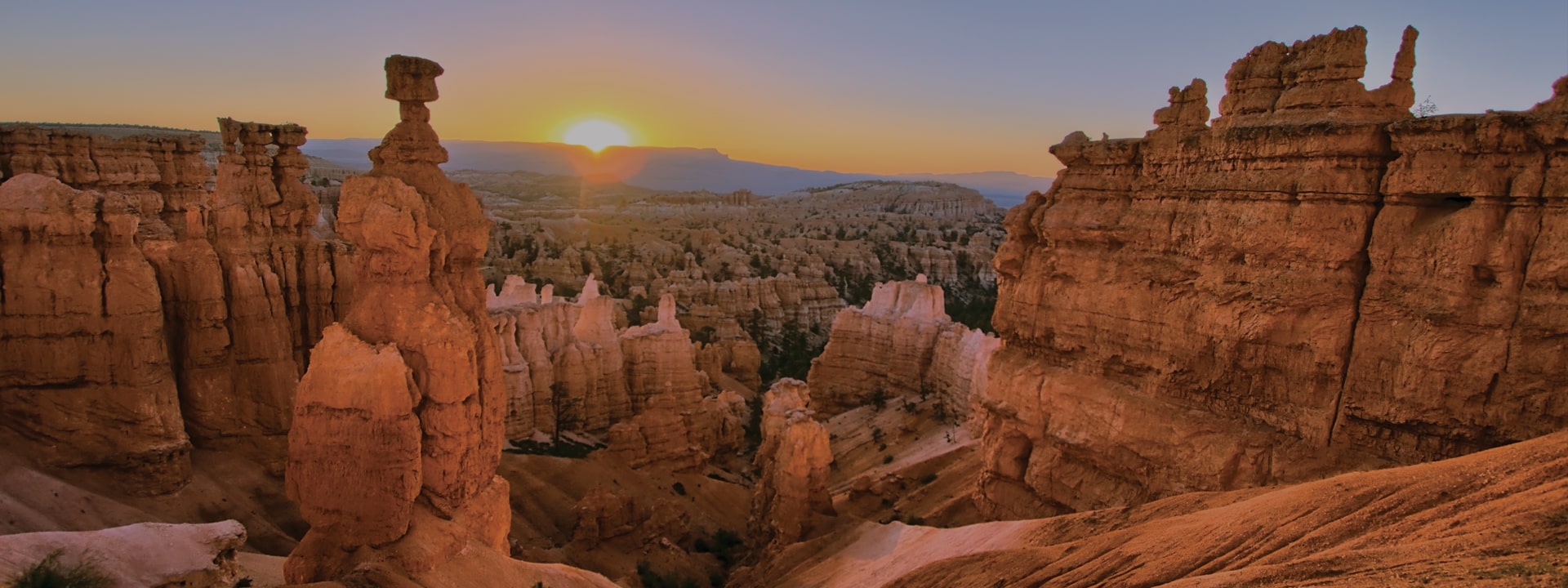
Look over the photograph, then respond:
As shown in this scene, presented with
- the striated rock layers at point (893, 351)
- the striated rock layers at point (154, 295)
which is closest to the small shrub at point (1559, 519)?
the striated rock layers at point (154, 295)

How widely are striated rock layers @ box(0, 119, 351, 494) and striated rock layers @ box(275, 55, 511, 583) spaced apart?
257 inches

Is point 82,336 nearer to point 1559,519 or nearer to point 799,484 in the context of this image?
point 799,484

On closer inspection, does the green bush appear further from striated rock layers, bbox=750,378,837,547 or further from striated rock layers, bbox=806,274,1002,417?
striated rock layers, bbox=806,274,1002,417

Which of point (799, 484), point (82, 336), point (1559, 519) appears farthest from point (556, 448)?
point (1559, 519)

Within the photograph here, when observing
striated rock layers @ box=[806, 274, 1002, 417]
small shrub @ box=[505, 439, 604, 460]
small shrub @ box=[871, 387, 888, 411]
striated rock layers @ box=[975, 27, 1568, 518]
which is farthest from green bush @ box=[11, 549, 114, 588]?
small shrub @ box=[871, 387, 888, 411]

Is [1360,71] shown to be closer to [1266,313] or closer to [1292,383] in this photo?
[1266,313]

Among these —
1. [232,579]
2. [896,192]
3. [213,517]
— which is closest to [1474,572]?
[232,579]

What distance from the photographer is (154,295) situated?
14664 mm

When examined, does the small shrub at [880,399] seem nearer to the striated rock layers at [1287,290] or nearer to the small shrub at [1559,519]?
the striated rock layers at [1287,290]

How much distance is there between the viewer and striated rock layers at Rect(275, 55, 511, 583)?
1011 cm

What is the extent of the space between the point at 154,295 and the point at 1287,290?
17605 millimetres

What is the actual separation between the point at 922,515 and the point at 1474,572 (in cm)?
1323

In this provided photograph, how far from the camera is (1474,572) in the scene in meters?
5.28

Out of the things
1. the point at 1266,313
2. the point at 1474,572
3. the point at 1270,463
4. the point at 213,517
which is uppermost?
the point at 1266,313
